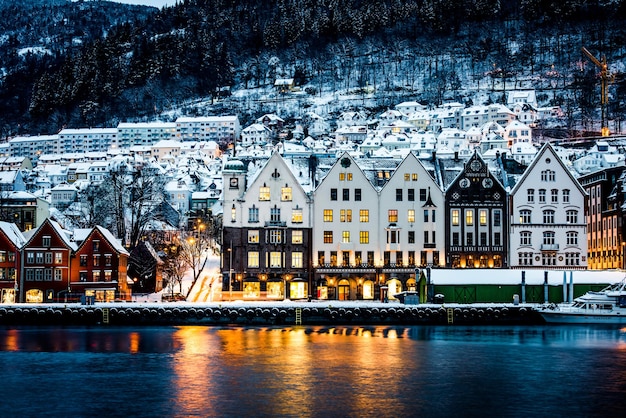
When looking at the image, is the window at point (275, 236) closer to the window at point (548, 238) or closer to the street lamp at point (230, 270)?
the street lamp at point (230, 270)

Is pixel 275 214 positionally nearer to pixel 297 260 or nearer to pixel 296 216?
pixel 296 216

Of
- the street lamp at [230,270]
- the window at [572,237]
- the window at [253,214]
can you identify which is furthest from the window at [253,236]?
the window at [572,237]

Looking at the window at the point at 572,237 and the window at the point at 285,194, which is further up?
the window at the point at 285,194

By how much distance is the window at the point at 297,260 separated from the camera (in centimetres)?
9812

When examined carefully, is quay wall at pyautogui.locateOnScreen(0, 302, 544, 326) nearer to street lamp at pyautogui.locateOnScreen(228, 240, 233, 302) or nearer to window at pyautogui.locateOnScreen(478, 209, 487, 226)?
street lamp at pyautogui.locateOnScreen(228, 240, 233, 302)

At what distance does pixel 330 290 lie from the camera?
320 feet

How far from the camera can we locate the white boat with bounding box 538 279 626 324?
8138cm

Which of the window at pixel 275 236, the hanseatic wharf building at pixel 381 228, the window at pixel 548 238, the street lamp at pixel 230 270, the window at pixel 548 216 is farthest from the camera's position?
the window at pixel 548 216

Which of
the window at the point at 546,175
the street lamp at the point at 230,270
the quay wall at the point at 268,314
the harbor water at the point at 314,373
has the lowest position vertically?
the harbor water at the point at 314,373

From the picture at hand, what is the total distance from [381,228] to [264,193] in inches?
518

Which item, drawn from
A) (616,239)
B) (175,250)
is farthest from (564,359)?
(175,250)

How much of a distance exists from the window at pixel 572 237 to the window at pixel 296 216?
28.9 m

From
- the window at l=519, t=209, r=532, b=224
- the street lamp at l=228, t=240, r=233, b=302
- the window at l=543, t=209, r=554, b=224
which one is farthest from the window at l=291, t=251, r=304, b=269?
the window at l=543, t=209, r=554, b=224

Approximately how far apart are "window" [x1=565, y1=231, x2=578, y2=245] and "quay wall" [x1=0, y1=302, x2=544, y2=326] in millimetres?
18953
